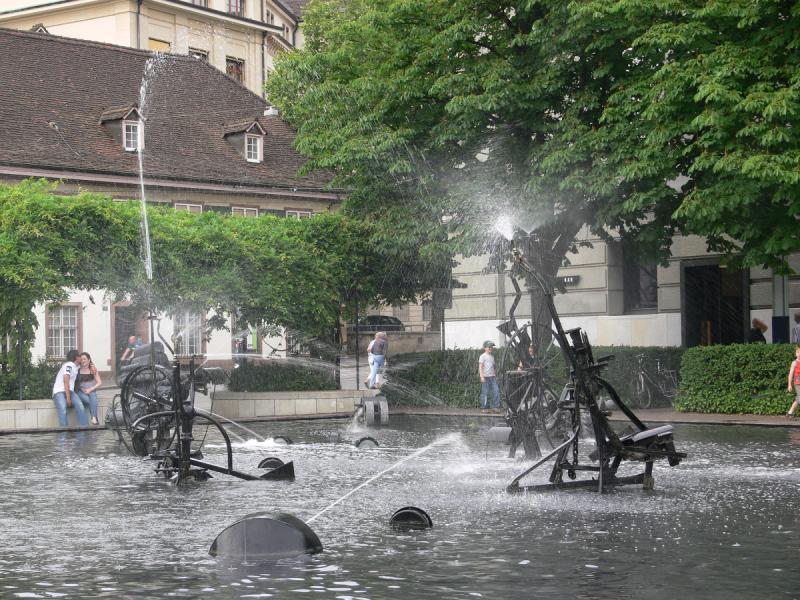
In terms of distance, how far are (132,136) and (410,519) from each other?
136 ft

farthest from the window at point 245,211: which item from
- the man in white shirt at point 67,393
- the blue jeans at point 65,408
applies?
the blue jeans at point 65,408

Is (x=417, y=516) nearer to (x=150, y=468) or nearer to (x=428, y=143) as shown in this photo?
(x=150, y=468)

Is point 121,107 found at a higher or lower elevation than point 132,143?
higher

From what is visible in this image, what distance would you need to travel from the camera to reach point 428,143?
102 ft

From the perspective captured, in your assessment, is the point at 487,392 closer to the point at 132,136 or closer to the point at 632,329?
the point at 632,329

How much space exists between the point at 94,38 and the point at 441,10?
38897 millimetres

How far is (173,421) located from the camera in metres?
18.5

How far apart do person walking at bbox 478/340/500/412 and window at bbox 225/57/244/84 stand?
40.6 m

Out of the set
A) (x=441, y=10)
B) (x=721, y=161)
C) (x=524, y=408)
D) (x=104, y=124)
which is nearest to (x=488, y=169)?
(x=441, y=10)

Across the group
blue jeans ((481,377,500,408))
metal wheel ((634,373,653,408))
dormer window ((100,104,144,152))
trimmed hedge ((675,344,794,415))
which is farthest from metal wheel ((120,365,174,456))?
dormer window ((100,104,144,152))

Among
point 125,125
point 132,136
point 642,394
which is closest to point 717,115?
point 642,394

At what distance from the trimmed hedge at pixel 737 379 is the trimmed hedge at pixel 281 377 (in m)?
8.85

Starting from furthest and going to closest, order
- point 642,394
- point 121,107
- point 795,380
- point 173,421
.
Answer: point 121,107, point 642,394, point 795,380, point 173,421

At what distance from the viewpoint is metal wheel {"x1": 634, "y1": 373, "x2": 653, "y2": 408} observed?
32125mm
